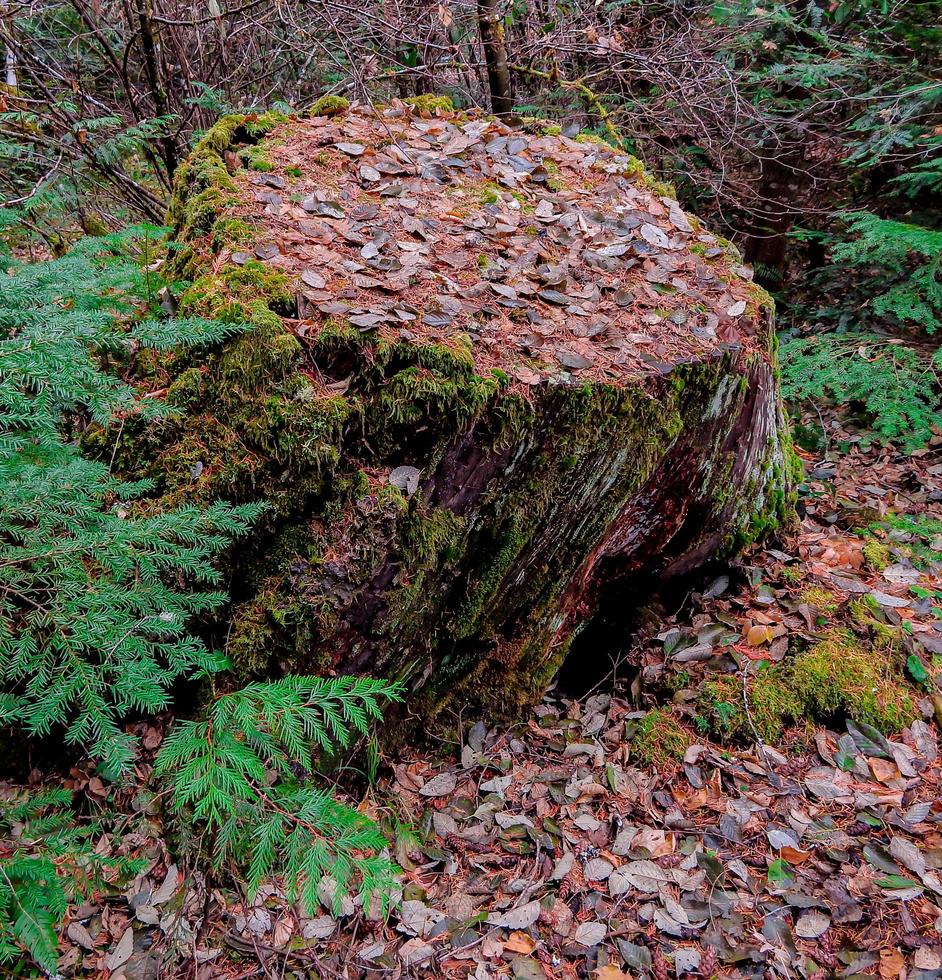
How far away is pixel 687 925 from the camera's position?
1942 millimetres

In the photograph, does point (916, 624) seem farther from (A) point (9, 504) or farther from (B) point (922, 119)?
(B) point (922, 119)

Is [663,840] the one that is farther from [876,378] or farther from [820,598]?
[876,378]

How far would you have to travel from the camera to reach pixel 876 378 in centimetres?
393

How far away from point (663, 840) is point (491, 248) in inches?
86.3

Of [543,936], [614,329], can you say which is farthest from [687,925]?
[614,329]

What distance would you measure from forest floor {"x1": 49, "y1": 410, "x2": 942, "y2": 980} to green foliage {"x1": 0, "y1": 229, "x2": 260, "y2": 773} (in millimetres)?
522

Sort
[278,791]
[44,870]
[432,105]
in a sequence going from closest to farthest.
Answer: [44,870] < [278,791] < [432,105]

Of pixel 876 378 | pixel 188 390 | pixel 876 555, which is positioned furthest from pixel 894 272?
pixel 188 390

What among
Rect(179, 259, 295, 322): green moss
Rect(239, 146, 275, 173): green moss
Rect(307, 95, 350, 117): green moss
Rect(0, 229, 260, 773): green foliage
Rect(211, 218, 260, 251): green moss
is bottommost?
Rect(0, 229, 260, 773): green foliage

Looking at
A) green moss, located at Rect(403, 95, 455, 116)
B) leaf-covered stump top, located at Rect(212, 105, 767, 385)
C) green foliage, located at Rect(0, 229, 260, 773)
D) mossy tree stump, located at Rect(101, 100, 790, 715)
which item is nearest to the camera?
green foliage, located at Rect(0, 229, 260, 773)

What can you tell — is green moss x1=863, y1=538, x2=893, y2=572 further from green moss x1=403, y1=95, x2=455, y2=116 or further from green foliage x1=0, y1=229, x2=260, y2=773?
green moss x1=403, y1=95, x2=455, y2=116

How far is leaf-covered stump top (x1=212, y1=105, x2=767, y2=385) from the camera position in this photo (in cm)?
210

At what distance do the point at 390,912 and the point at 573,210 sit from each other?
8.78 feet

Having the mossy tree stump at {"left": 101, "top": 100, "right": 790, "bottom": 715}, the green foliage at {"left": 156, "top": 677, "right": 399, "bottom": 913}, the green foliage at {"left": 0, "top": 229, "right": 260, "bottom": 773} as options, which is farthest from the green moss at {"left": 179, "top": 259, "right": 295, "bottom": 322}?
the green foliage at {"left": 156, "top": 677, "right": 399, "bottom": 913}
